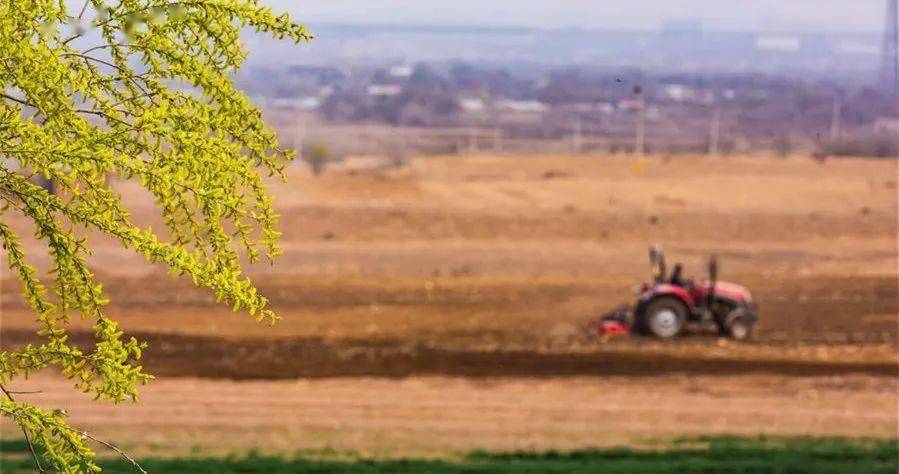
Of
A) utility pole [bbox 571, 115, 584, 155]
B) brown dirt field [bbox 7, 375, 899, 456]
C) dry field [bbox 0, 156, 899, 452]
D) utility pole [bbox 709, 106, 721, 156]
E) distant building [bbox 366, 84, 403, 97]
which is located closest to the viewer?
brown dirt field [bbox 7, 375, 899, 456]

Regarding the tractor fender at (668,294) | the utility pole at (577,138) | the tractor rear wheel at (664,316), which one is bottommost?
the tractor rear wheel at (664,316)

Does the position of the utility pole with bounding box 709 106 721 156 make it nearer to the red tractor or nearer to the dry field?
the dry field

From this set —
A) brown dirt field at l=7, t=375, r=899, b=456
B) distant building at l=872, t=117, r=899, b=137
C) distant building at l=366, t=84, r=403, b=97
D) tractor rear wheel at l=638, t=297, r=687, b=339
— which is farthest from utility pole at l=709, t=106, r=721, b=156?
brown dirt field at l=7, t=375, r=899, b=456

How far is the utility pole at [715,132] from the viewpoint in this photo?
250 ft

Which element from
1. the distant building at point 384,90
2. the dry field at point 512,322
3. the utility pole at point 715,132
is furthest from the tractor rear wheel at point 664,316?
the distant building at point 384,90

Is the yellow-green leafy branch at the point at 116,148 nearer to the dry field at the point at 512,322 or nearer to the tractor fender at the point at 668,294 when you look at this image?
the dry field at the point at 512,322

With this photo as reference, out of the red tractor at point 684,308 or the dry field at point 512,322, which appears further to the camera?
the red tractor at point 684,308

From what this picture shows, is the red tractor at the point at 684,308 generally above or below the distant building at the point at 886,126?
below

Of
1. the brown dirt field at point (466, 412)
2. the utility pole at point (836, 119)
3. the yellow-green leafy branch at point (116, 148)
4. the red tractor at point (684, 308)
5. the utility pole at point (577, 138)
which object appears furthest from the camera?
the utility pole at point (836, 119)

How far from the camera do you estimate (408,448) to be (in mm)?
23828

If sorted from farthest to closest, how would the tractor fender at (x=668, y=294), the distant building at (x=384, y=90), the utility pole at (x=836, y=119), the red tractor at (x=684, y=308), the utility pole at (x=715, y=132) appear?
the distant building at (x=384, y=90)
the utility pole at (x=836, y=119)
the utility pole at (x=715, y=132)
the red tractor at (x=684, y=308)
the tractor fender at (x=668, y=294)

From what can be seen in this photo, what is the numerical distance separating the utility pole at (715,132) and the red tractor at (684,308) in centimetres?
4307

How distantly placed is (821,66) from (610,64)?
14748 millimetres

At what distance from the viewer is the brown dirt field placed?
24406 mm
